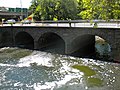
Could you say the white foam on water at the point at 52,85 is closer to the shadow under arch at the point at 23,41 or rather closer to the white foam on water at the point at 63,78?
the white foam on water at the point at 63,78

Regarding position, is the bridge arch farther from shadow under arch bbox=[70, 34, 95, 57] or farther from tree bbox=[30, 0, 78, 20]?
tree bbox=[30, 0, 78, 20]

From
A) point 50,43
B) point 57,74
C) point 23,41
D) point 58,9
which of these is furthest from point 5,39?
point 57,74

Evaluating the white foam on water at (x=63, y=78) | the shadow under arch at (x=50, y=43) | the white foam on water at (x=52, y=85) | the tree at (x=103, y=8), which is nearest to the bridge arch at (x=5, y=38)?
the shadow under arch at (x=50, y=43)

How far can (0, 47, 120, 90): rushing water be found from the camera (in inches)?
873

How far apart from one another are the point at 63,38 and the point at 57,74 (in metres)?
13.2

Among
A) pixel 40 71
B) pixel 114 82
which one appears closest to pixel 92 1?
pixel 114 82

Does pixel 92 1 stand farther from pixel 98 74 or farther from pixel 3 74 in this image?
pixel 3 74

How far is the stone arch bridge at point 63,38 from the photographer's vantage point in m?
32.1

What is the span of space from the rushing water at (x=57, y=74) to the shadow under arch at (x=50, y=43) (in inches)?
327

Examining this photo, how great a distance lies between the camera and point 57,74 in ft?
85.8

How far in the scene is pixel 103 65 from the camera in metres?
30.0

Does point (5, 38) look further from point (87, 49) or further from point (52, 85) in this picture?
point (52, 85)

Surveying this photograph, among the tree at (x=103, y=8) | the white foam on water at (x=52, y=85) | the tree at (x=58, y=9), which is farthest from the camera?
the tree at (x=58, y=9)

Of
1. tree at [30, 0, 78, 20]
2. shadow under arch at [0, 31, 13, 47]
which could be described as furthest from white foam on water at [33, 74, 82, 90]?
tree at [30, 0, 78, 20]
